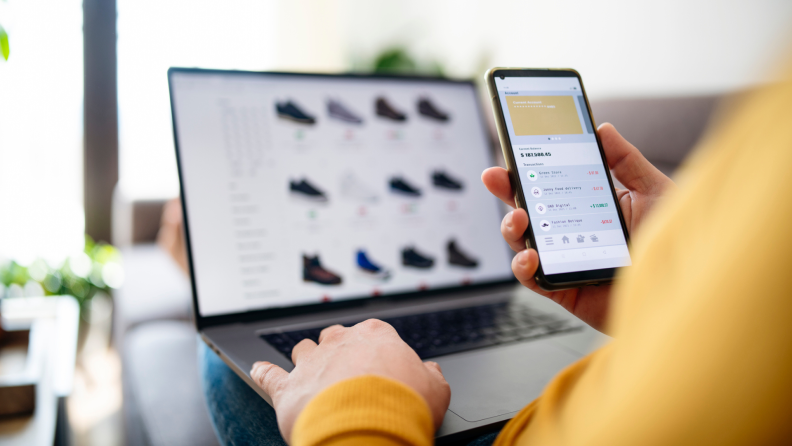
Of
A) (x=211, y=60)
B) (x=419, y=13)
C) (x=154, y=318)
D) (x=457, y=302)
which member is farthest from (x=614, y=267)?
(x=211, y=60)

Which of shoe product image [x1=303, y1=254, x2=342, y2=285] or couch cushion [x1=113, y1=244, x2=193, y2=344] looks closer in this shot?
shoe product image [x1=303, y1=254, x2=342, y2=285]

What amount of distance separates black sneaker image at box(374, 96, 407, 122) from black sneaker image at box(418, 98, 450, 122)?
0.04 metres

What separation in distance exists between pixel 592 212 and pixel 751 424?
1.02 feet

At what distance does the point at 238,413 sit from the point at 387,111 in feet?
1.66

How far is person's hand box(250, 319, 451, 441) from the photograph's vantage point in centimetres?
32

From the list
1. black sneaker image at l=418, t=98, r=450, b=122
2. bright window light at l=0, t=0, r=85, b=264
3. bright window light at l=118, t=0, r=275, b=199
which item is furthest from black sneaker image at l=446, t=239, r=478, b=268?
bright window light at l=0, t=0, r=85, b=264

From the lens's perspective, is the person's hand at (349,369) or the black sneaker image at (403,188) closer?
the person's hand at (349,369)

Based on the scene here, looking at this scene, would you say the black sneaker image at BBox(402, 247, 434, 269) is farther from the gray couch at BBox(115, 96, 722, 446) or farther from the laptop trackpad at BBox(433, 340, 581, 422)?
the gray couch at BBox(115, 96, 722, 446)

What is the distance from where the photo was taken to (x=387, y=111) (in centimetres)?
77

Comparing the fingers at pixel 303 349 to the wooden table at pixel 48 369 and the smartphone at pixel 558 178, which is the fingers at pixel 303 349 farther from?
the wooden table at pixel 48 369

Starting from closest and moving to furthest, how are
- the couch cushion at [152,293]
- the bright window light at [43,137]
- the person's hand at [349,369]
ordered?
the person's hand at [349,369] → the couch cushion at [152,293] → the bright window light at [43,137]

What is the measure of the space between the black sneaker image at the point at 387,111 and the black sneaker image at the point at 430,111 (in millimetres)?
40

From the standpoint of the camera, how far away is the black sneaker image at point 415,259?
719mm

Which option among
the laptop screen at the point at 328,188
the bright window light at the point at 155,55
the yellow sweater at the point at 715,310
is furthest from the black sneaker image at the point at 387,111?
the bright window light at the point at 155,55
